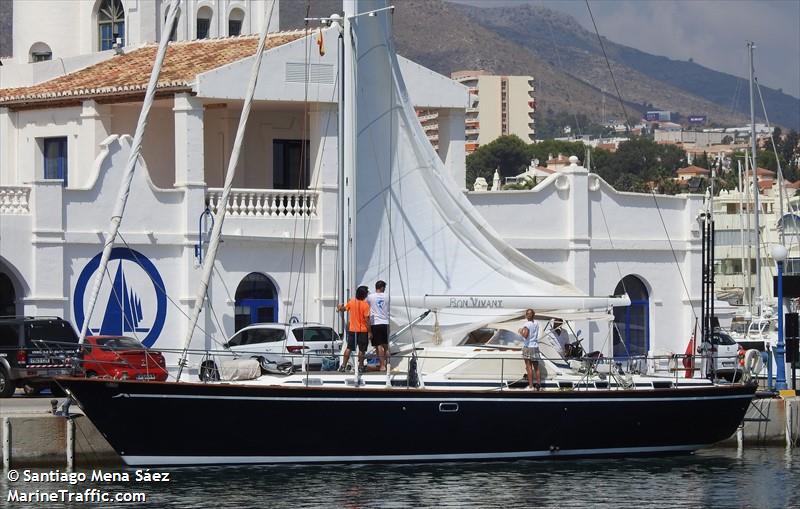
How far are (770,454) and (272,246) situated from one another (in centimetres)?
1381

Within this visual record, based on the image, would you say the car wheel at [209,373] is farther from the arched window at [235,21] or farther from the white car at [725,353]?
the arched window at [235,21]

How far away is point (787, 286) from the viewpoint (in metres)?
36.3

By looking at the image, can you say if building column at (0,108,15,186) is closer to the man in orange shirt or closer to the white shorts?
the man in orange shirt

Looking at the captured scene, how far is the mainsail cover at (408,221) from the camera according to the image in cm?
2989

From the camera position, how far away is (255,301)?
41.0 meters

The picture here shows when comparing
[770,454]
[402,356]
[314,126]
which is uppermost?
[314,126]

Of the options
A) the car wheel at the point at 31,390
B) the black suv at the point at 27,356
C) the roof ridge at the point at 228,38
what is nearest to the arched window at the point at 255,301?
the black suv at the point at 27,356

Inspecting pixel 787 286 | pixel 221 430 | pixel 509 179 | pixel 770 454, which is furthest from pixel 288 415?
pixel 509 179

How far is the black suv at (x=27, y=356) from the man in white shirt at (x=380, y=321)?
7.89m

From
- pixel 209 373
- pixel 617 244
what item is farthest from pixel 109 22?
pixel 209 373

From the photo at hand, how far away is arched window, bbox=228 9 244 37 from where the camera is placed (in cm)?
5175

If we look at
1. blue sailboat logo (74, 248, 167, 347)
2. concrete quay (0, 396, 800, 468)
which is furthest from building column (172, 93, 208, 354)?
concrete quay (0, 396, 800, 468)

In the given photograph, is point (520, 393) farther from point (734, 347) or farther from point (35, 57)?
point (35, 57)

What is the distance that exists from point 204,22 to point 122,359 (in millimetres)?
19391
